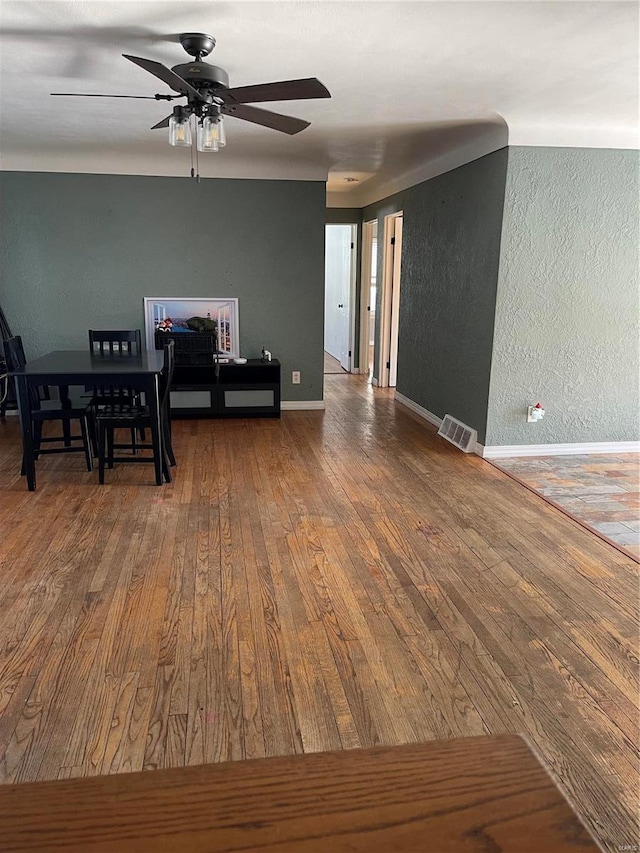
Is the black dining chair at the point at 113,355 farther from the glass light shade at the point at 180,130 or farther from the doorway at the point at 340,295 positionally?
→ the doorway at the point at 340,295

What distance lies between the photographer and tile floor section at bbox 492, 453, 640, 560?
353 centimetres

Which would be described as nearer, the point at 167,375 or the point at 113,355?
the point at 167,375

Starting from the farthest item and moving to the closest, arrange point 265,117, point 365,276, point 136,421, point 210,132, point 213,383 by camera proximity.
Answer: point 365,276 < point 213,383 < point 136,421 < point 265,117 < point 210,132

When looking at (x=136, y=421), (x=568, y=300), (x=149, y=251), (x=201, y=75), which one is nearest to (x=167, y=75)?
(x=201, y=75)

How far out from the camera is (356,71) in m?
3.13

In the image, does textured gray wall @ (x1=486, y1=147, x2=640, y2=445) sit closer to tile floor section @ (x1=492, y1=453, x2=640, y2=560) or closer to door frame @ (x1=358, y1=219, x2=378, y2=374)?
tile floor section @ (x1=492, y1=453, x2=640, y2=560)

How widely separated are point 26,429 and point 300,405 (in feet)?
10.2

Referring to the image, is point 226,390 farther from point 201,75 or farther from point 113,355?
point 201,75

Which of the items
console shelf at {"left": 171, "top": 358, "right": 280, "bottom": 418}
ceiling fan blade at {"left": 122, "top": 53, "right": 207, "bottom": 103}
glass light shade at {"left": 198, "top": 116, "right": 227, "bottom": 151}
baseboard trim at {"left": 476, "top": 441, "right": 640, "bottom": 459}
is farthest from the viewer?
console shelf at {"left": 171, "top": 358, "right": 280, "bottom": 418}

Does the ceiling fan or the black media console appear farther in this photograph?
the black media console

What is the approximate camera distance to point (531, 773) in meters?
0.55

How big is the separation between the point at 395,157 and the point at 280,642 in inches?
187

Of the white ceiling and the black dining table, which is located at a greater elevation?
the white ceiling

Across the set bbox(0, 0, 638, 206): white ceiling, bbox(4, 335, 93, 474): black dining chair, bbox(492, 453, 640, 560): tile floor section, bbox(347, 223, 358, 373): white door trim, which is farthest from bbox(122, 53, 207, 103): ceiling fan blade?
bbox(347, 223, 358, 373): white door trim
